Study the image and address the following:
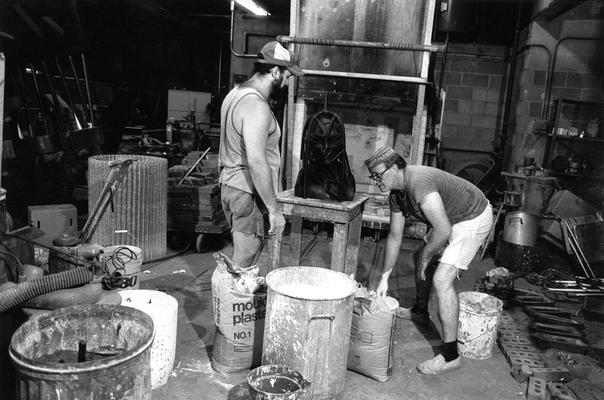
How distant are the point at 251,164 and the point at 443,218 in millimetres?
1287

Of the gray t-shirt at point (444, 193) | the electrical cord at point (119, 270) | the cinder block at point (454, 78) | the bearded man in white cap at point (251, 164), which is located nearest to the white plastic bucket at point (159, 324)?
the electrical cord at point (119, 270)

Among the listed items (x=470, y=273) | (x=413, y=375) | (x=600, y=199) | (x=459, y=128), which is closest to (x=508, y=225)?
(x=470, y=273)

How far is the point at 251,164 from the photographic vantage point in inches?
129

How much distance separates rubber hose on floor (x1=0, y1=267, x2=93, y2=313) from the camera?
2.37 m

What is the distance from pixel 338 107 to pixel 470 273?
2.83m

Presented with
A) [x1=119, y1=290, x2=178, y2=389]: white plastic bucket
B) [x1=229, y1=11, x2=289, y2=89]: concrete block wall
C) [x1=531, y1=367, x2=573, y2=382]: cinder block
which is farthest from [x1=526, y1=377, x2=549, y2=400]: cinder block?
[x1=229, y1=11, x2=289, y2=89]: concrete block wall

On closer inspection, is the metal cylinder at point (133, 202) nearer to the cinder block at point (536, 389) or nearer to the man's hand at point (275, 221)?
the man's hand at point (275, 221)

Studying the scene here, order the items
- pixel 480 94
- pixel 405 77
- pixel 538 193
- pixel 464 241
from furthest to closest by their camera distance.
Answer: pixel 480 94 < pixel 538 193 < pixel 405 77 < pixel 464 241

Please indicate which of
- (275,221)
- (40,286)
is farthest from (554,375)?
(40,286)

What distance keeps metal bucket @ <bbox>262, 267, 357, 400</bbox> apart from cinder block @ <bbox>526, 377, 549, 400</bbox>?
129cm

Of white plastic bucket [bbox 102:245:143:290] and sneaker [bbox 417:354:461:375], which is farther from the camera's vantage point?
white plastic bucket [bbox 102:245:143:290]

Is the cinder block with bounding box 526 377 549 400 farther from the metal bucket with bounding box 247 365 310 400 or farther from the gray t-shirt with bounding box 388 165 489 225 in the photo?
the metal bucket with bounding box 247 365 310 400

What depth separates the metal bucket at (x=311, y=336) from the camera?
2.67 meters

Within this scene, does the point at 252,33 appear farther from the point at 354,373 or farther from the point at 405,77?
the point at 354,373
